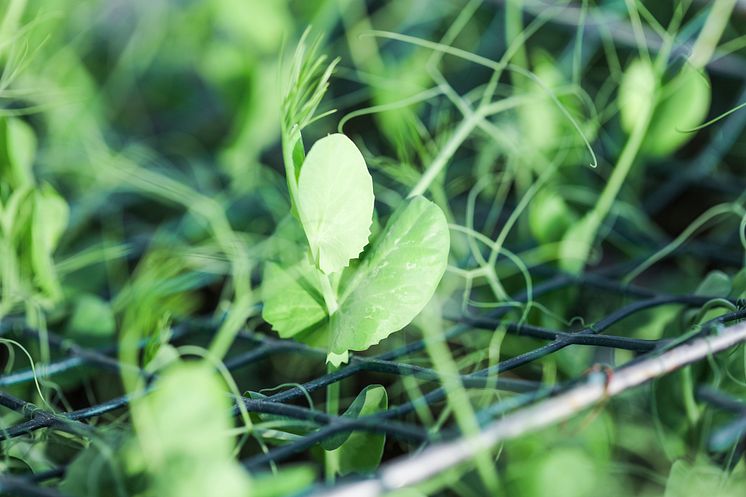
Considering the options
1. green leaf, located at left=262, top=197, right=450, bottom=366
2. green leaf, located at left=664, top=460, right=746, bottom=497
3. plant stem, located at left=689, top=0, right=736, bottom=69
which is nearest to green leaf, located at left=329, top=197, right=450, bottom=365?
green leaf, located at left=262, top=197, right=450, bottom=366

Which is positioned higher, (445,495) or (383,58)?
(383,58)

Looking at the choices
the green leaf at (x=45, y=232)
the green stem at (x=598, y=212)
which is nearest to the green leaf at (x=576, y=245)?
the green stem at (x=598, y=212)

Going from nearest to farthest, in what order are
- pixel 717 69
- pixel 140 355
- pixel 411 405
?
1. pixel 411 405
2. pixel 140 355
3. pixel 717 69

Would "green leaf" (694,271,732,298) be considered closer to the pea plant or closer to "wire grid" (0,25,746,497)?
"wire grid" (0,25,746,497)

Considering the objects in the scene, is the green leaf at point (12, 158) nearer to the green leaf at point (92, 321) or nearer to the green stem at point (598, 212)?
the green leaf at point (92, 321)

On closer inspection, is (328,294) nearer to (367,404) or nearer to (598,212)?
(367,404)

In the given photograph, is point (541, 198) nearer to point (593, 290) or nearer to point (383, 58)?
point (593, 290)

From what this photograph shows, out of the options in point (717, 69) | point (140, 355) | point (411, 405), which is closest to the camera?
point (411, 405)

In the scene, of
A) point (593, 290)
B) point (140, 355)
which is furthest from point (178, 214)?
point (593, 290)
